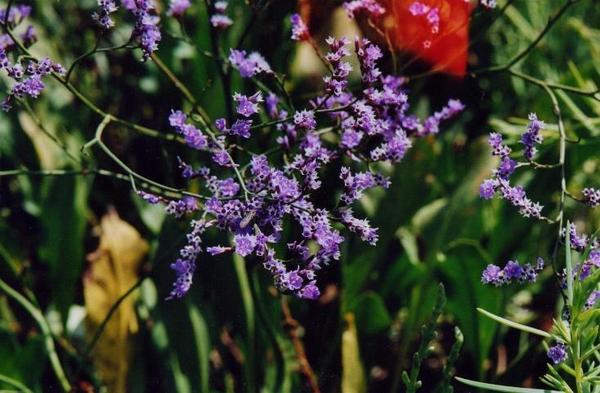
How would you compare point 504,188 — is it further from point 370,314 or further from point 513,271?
point 370,314

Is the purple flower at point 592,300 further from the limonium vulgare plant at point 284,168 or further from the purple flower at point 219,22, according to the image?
the purple flower at point 219,22

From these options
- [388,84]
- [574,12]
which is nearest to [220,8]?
[388,84]

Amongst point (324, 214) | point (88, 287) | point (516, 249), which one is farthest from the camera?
point (516, 249)

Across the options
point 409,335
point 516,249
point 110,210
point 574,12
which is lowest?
point 409,335

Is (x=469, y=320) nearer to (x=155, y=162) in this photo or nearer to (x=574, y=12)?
(x=155, y=162)

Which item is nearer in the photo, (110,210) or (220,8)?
(220,8)

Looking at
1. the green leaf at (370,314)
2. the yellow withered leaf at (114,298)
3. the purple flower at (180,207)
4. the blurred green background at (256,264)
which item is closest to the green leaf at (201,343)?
the blurred green background at (256,264)

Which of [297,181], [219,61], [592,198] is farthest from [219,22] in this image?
[592,198]
